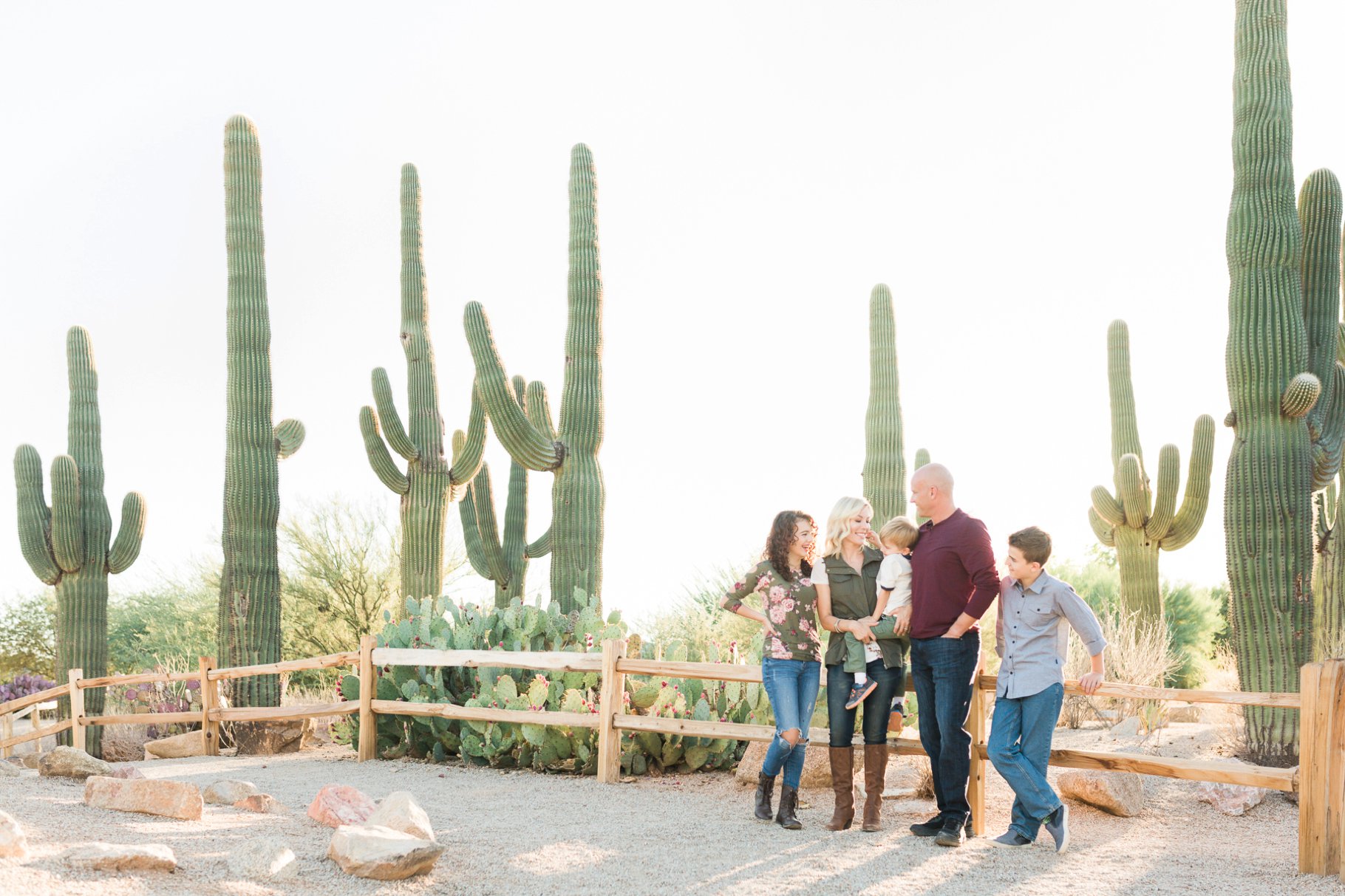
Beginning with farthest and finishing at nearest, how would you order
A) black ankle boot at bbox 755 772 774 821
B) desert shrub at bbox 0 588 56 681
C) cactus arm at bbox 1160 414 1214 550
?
desert shrub at bbox 0 588 56 681 → cactus arm at bbox 1160 414 1214 550 → black ankle boot at bbox 755 772 774 821

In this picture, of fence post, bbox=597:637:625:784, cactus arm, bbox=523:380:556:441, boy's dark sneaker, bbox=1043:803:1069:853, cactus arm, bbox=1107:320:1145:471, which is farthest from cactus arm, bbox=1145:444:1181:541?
boy's dark sneaker, bbox=1043:803:1069:853

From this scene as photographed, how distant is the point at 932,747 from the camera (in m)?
5.59

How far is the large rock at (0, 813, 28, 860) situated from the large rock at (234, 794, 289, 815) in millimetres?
1880

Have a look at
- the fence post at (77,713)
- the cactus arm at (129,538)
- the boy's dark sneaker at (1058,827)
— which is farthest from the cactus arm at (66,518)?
the boy's dark sneaker at (1058,827)

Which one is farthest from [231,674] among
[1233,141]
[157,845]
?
[1233,141]

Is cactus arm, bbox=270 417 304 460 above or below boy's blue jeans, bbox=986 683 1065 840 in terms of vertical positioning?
above

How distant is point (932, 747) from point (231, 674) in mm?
7346

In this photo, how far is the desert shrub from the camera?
70.4 ft

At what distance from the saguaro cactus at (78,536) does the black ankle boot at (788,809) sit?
A: 955cm

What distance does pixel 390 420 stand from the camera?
1349cm

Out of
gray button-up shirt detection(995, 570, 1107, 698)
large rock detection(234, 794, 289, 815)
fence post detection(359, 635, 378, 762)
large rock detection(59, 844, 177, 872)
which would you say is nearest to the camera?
large rock detection(59, 844, 177, 872)

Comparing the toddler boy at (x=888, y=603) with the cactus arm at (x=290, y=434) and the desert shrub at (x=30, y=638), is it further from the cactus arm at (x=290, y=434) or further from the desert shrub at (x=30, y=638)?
the desert shrub at (x=30, y=638)

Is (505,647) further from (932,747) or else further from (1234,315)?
(1234,315)

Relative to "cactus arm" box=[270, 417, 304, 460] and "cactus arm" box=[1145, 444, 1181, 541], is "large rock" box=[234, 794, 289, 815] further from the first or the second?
"cactus arm" box=[1145, 444, 1181, 541]
